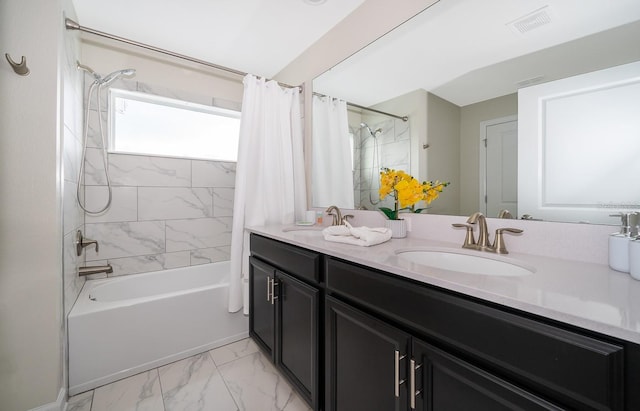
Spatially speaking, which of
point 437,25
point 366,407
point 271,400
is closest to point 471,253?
Answer: point 366,407

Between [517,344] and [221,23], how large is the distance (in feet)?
7.74

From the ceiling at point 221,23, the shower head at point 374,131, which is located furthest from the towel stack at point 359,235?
the ceiling at point 221,23

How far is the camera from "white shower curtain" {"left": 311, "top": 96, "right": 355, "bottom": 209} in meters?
1.93

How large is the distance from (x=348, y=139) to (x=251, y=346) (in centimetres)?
167

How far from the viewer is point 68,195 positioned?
5.08 ft

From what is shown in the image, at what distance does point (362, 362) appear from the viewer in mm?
961

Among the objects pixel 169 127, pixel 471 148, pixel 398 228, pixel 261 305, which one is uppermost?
pixel 169 127

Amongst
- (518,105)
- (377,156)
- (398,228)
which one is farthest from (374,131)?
(518,105)

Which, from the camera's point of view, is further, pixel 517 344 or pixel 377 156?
pixel 377 156

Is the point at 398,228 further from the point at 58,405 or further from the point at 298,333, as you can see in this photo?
the point at 58,405

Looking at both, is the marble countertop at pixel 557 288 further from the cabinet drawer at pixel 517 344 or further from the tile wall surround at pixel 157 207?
the tile wall surround at pixel 157 207

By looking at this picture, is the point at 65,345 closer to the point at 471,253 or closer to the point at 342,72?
the point at 471,253

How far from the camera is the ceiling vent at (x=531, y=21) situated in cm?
97

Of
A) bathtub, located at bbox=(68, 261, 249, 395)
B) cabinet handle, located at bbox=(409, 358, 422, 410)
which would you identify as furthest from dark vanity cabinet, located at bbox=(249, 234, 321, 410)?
cabinet handle, located at bbox=(409, 358, 422, 410)
